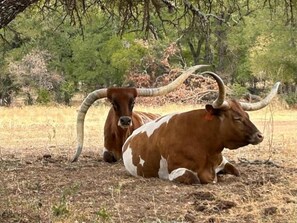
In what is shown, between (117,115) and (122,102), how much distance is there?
0.22m

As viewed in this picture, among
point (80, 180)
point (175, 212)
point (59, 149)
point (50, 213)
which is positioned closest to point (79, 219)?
point (50, 213)

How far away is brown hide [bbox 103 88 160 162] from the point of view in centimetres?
995

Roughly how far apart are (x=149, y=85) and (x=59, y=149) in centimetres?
2421

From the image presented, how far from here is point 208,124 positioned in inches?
320

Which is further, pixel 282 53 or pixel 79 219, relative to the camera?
pixel 282 53

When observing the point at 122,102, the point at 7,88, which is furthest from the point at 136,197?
the point at 7,88

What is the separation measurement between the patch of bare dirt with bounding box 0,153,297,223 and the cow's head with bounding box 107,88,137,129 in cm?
82

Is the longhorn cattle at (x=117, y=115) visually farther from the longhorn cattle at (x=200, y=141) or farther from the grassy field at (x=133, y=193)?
the longhorn cattle at (x=200, y=141)

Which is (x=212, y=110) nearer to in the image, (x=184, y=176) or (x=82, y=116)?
(x=184, y=176)

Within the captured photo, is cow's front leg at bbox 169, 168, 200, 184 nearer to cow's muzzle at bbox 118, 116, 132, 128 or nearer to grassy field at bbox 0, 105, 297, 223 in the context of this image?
grassy field at bbox 0, 105, 297, 223

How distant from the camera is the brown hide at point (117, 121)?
9945 millimetres

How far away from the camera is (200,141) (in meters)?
8.05

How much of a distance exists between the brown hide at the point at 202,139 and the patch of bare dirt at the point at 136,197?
0.25m

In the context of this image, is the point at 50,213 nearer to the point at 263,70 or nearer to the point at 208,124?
the point at 208,124
